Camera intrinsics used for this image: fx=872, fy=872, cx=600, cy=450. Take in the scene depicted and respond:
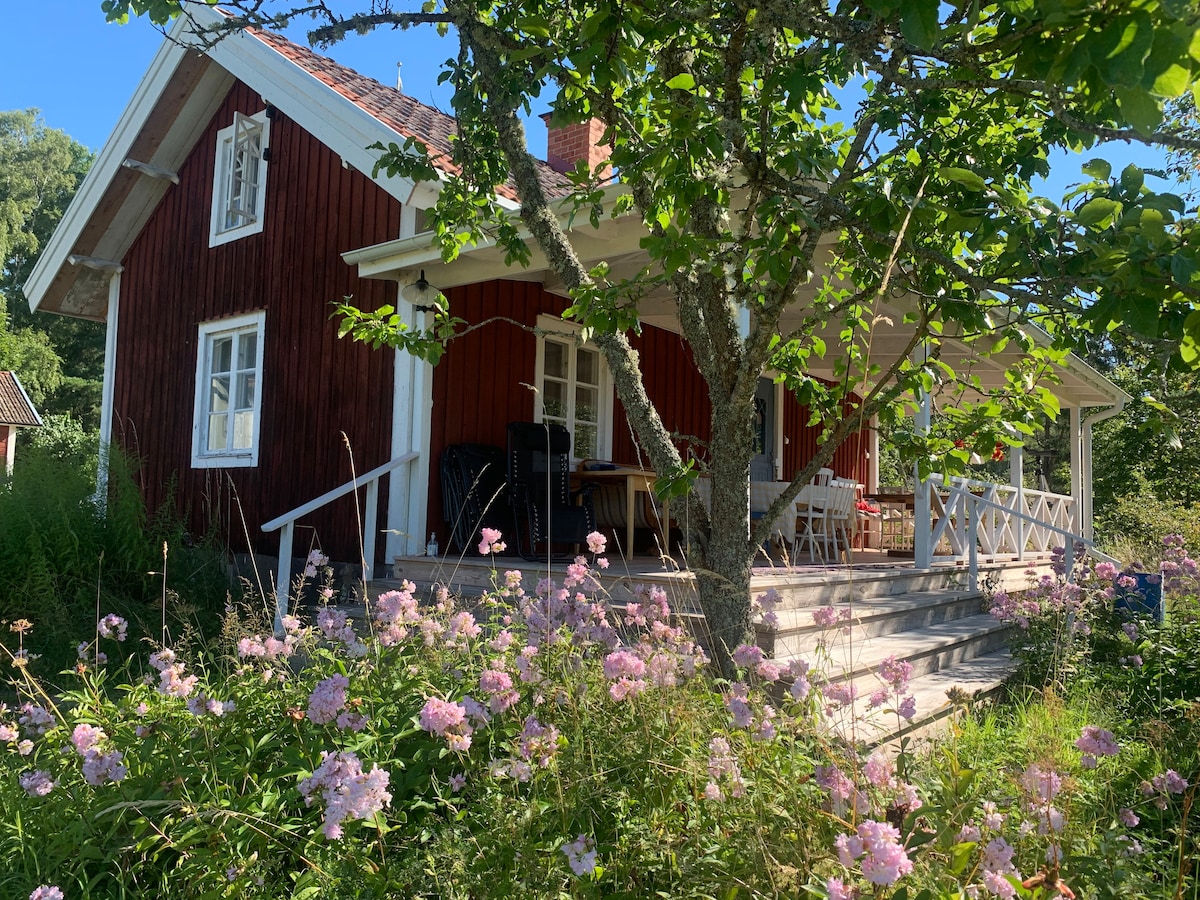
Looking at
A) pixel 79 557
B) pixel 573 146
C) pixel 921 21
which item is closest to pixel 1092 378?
pixel 573 146

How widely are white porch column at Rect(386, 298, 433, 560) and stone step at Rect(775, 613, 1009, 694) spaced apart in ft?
10.8

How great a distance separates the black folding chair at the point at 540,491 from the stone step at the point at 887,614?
200 cm

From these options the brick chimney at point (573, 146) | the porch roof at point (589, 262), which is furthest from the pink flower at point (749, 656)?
the brick chimney at point (573, 146)

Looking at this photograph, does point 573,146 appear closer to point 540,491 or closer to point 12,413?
point 540,491

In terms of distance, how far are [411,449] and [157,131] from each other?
5255 mm

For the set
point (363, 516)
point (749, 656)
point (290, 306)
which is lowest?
point (749, 656)

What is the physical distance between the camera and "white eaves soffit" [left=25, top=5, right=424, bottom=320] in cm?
795

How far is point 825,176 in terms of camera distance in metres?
2.59

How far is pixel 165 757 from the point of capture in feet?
7.64

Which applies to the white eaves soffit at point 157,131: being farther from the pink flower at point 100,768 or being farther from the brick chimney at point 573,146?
the pink flower at point 100,768

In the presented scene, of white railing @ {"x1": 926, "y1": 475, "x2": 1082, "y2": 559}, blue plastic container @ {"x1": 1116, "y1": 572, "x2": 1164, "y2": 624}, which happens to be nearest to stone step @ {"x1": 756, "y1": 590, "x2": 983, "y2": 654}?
white railing @ {"x1": 926, "y1": 475, "x2": 1082, "y2": 559}

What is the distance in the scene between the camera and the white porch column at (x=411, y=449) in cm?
667

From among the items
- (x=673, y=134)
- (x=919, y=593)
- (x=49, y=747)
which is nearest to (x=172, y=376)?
(x=49, y=747)

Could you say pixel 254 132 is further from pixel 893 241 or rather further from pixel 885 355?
pixel 893 241
